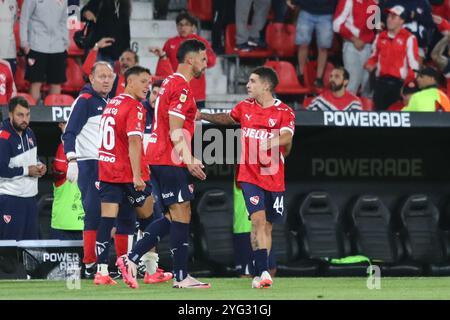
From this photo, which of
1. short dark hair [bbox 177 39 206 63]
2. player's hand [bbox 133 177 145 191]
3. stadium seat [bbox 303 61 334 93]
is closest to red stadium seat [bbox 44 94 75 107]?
stadium seat [bbox 303 61 334 93]

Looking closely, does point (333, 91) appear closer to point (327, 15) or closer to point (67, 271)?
point (327, 15)

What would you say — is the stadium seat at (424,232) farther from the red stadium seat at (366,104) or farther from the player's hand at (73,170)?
the player's hand at (73,170)

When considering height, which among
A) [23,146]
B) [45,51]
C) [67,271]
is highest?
[45,51]

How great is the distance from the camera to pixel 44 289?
1088 centimetres

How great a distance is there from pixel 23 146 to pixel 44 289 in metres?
2.46

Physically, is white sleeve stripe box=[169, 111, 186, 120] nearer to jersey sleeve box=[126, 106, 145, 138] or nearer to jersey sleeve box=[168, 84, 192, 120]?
jersey sleeve box=[168, 84, 192, 120]

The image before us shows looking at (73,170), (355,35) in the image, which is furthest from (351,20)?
(73,170)

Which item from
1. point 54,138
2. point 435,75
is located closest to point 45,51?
point 54,138

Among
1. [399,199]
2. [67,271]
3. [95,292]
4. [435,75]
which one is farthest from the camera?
[399,199]

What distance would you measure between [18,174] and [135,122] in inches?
103

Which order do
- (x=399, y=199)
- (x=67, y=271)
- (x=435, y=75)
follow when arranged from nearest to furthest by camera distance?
(x=67, y=271) < (x=435, y=75) < (x=399, y=199)

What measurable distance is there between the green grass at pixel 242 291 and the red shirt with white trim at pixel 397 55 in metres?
4.17

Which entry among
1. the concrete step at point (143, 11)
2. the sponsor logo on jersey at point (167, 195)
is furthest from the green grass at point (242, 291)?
the concrete step at point (143, 11)

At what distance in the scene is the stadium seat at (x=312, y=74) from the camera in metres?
16.2
